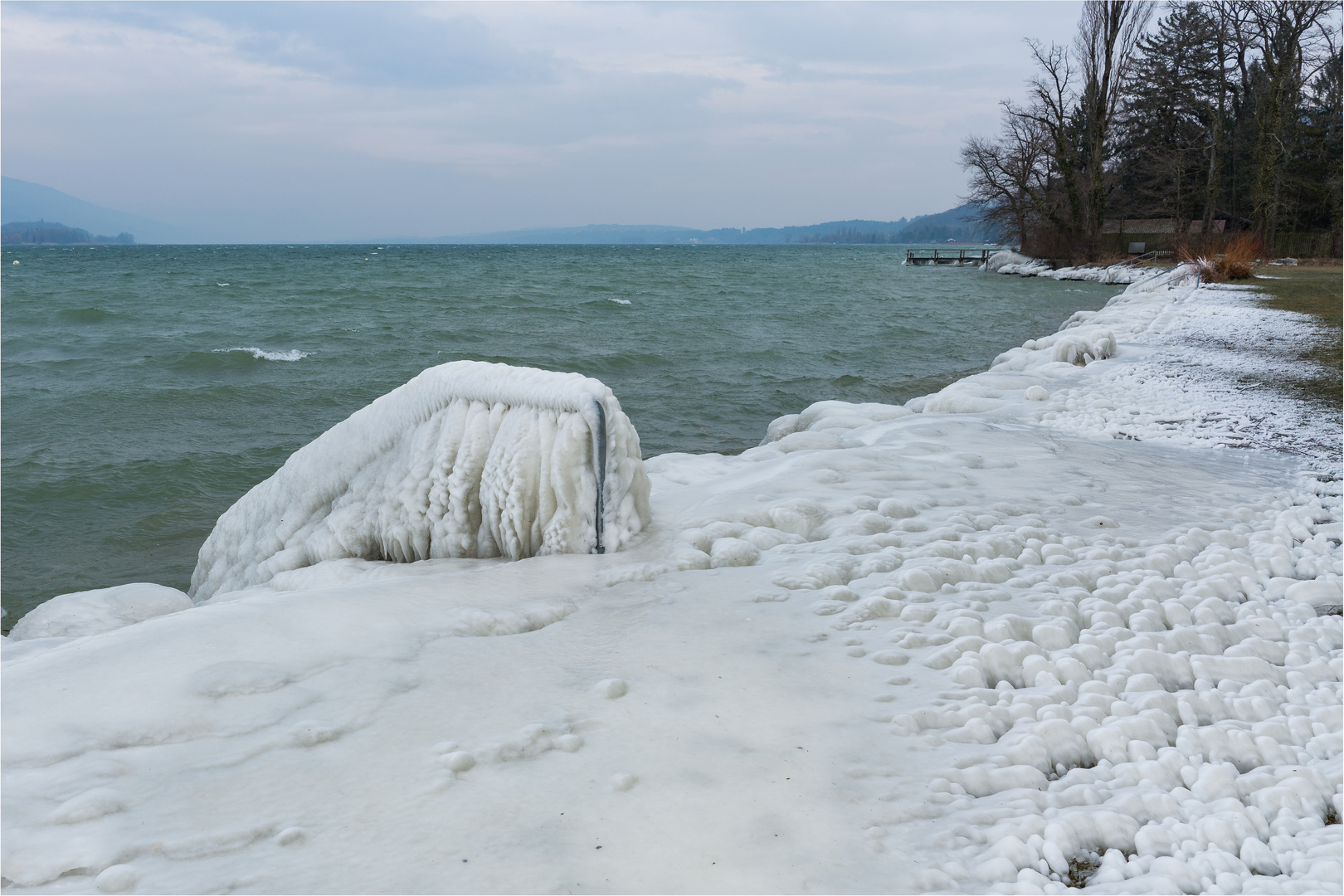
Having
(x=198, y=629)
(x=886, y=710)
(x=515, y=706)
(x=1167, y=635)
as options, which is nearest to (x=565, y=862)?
(x=515, y=706)

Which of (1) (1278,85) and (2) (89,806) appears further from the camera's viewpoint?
(1) (1278,85)

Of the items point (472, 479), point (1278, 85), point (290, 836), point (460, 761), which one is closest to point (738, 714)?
point (460, 761)

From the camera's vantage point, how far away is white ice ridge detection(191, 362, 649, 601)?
360 centimetres

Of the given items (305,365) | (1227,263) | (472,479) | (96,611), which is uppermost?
(1227,263)

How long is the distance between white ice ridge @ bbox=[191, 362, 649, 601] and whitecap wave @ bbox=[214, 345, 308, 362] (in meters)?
10.3

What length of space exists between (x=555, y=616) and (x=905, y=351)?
41.7 feet

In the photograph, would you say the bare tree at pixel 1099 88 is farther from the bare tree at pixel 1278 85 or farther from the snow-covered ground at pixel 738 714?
the snow-covered ground at pixel 738 714

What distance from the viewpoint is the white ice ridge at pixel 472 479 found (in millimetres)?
3602

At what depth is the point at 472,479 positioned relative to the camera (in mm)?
3709

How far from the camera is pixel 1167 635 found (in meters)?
2.62

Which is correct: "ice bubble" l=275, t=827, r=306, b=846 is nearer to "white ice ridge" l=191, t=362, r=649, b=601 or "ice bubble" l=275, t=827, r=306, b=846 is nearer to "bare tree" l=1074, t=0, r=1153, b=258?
"white ice ridge" l=191, t=362, r=649, b=601

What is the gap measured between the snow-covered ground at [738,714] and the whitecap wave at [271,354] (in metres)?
10.3

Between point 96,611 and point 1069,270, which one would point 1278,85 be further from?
point 96,611

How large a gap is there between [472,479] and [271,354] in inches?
464
